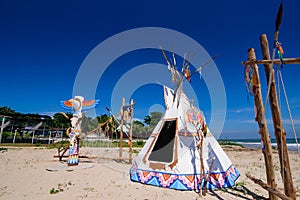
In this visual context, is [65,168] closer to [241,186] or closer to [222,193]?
[222,193]

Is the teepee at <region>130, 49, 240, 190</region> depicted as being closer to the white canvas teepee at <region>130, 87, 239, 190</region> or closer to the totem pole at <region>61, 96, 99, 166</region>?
the white canvas teepee at <region>130, 87, 239, 190</region>

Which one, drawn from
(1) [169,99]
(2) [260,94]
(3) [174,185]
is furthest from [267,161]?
(1) [169,99]

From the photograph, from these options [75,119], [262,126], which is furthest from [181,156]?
[75,119]

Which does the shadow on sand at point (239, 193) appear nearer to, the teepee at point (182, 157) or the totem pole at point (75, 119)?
the teepee at point (182, 157)

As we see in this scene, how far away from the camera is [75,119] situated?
8273 millimetres

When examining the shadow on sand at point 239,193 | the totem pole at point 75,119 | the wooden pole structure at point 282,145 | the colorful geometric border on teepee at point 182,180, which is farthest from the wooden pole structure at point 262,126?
the totem pole at point 75,119

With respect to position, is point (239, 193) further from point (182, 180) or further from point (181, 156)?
point (181, 156)

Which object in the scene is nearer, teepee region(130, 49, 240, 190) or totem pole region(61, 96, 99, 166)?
teepee region(130, 49, 240, 190)

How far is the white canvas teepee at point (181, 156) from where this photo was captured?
15.7 feet

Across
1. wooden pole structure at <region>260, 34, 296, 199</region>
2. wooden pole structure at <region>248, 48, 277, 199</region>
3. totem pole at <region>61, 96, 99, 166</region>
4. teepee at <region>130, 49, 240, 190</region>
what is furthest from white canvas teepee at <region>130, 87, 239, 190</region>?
totem pole at <region>61, 96, 99, 166</region>

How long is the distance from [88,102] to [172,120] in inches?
189

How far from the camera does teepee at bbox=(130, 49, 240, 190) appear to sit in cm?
474

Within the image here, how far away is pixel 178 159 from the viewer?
4.96 metres

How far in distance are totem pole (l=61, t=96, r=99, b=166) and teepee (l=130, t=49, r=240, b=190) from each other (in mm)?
3649
